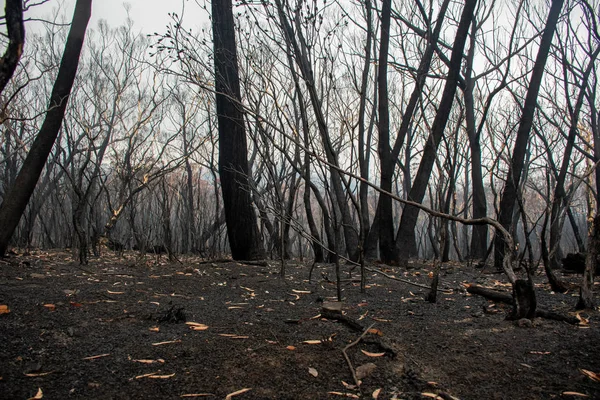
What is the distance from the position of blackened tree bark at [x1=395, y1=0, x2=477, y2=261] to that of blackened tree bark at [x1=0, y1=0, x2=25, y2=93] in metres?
3.68

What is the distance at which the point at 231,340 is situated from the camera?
195cm

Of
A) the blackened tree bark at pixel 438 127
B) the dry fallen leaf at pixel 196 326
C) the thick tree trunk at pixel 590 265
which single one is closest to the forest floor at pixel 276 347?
the dry fallen leaf at pixel 196 326

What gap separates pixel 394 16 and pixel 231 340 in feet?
18.3

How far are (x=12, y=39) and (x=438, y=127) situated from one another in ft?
13.0

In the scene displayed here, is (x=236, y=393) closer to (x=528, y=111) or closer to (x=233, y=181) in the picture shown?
(x=233, y=181)

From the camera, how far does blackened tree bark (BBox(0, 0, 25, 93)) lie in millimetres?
1931

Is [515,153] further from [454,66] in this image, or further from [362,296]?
[362,296]

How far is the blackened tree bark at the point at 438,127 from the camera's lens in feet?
14.3

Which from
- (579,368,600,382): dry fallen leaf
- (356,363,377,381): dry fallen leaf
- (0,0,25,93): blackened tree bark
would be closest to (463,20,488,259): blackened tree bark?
(579,368,600,382): dry fallen leaf

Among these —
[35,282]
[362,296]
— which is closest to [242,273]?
[362,296]

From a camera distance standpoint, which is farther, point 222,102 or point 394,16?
point 394,16

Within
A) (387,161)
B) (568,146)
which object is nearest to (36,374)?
(387,161)

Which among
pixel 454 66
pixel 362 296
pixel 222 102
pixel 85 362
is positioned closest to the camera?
pixel 85 362

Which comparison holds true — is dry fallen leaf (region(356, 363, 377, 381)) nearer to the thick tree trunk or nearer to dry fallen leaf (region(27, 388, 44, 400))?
dry fallen leaf (region(27, 388, 44, 400))
